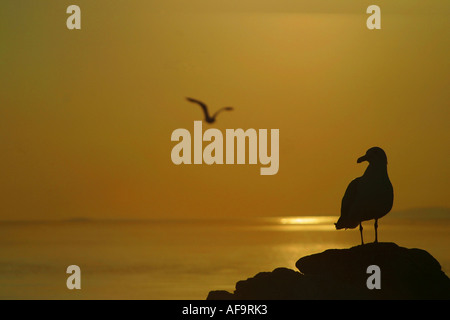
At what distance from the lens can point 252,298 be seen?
15.3m

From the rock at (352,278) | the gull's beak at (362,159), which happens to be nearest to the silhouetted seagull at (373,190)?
the gull's beak at (362,159)

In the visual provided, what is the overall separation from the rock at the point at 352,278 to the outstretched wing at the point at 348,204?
124cm

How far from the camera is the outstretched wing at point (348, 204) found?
17047mm

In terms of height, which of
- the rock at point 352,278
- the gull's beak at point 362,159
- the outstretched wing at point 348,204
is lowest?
the rock at point 352,278

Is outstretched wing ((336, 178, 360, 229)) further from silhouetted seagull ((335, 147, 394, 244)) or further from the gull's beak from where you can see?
the gull's beak

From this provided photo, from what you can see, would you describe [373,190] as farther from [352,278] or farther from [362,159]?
[352,278]

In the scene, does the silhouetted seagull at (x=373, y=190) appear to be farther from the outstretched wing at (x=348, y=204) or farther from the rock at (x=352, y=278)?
the rock at (x=352, y=278)

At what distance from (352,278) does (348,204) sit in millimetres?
1846

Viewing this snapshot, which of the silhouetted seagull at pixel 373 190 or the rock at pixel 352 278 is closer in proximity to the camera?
the rock at pixel 352 278

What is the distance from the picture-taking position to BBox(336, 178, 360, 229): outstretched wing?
1705 cm

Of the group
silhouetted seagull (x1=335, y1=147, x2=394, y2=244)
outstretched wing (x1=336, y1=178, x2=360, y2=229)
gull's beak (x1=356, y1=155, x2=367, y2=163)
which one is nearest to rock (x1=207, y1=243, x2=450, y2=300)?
silhouetted seagull (x1=335, y1=147, x2=394, y2=244)
